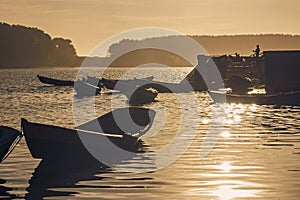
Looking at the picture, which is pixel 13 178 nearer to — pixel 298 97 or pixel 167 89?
pixel 298 97

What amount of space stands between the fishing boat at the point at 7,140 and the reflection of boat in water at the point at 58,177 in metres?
1.33

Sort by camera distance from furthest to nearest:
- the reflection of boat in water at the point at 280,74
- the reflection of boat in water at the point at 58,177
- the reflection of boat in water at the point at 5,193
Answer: the reflection of boat in water at the point at 280,74, the reflection of boat in water at the point at 58,177, the reflection of boat in water at the point at 5,193

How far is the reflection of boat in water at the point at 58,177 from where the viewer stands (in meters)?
21.5

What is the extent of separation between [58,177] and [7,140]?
7.75 ft

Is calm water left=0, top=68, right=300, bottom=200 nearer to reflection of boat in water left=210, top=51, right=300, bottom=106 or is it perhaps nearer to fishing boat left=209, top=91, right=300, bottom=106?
fishing boat left=209, top=91, right=300, bottom=106

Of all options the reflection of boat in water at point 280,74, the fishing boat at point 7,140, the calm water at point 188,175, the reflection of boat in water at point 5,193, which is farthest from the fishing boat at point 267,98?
the reflection of boat in water at point 5,193

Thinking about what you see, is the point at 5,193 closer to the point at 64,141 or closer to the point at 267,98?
the point at 64,141

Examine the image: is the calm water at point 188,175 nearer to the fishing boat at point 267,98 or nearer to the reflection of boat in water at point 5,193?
the reflection of boat in water at point 5,193

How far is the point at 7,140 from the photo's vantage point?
24.6 metres

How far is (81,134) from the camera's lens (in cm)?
2764

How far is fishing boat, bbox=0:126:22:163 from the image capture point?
24344 mm

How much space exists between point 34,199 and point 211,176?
260 inches

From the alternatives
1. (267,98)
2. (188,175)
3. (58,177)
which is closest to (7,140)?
(58,177)

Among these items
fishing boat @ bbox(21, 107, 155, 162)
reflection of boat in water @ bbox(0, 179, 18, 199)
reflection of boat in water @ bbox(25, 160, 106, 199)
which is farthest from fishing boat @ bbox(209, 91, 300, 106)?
reflection of boat in water @ bbox(0, 179, 18, 199)
